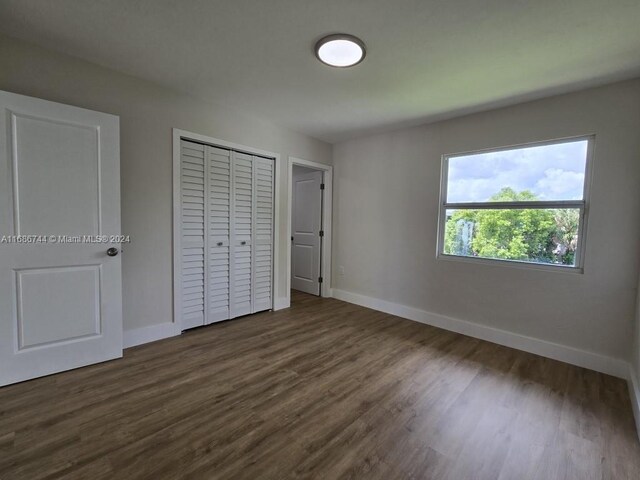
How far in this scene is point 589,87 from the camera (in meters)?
2.39

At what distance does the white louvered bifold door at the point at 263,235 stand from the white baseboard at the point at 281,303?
10cm

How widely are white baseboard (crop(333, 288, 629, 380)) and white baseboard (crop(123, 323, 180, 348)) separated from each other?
247cm

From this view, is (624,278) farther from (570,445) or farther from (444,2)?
(444,2)

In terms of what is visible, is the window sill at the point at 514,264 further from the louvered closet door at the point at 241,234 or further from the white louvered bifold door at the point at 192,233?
the white louvered bifold door at the point at 192,233

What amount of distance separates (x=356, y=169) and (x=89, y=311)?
134 inches

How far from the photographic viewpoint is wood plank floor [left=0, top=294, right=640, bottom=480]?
1.41m

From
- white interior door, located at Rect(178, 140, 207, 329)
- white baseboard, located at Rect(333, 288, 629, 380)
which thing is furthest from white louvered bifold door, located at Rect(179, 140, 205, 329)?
white baseboard, located at Rect(333, 288, 629, 380)

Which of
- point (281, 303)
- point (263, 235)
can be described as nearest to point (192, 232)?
point (263, 235)

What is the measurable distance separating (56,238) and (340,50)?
2461mm

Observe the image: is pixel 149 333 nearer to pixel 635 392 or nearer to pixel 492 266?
pixel 492 266

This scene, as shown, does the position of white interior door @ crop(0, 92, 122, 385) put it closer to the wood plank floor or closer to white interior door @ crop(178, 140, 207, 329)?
the wood plank floor

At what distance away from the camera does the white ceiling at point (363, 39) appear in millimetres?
1625

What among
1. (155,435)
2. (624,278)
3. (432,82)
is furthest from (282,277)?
(624,278)

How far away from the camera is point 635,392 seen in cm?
192
